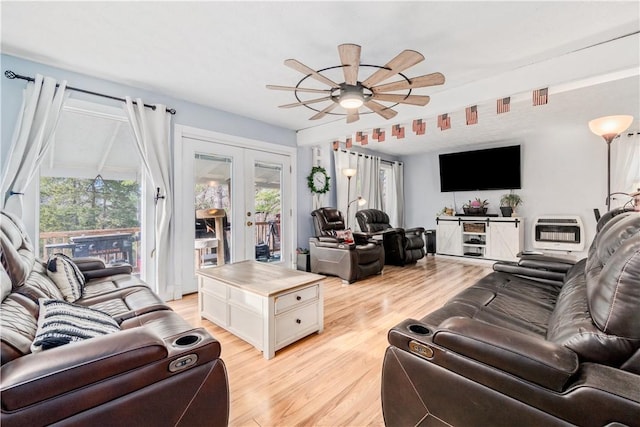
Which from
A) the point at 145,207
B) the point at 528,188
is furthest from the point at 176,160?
the point at 528,188

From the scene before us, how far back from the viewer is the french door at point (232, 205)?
11.9 ft

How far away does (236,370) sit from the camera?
191cm

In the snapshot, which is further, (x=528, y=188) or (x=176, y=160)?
(x=528, y=188)

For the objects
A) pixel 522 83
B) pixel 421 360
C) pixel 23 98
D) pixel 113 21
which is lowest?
pixel 421 360

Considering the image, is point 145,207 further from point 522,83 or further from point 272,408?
point 522,83

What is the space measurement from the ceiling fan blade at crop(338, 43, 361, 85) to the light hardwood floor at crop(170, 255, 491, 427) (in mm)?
2093

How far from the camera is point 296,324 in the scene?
2.27 m

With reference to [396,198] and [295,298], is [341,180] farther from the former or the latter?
[295,298]

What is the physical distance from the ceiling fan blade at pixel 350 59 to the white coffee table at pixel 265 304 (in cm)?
165

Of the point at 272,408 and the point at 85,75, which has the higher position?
the point at 85,75

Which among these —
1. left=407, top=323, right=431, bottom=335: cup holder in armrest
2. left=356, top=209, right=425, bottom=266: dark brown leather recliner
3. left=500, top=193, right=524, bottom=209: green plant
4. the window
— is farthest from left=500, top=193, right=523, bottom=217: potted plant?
the window

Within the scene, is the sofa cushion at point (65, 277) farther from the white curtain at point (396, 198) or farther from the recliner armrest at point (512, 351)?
the white curtain at point (396, 198)

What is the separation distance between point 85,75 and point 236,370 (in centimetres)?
320

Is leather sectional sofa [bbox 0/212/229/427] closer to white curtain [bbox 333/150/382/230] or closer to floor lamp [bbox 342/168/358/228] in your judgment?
floor lamp [bbox 342/168/358/228]
